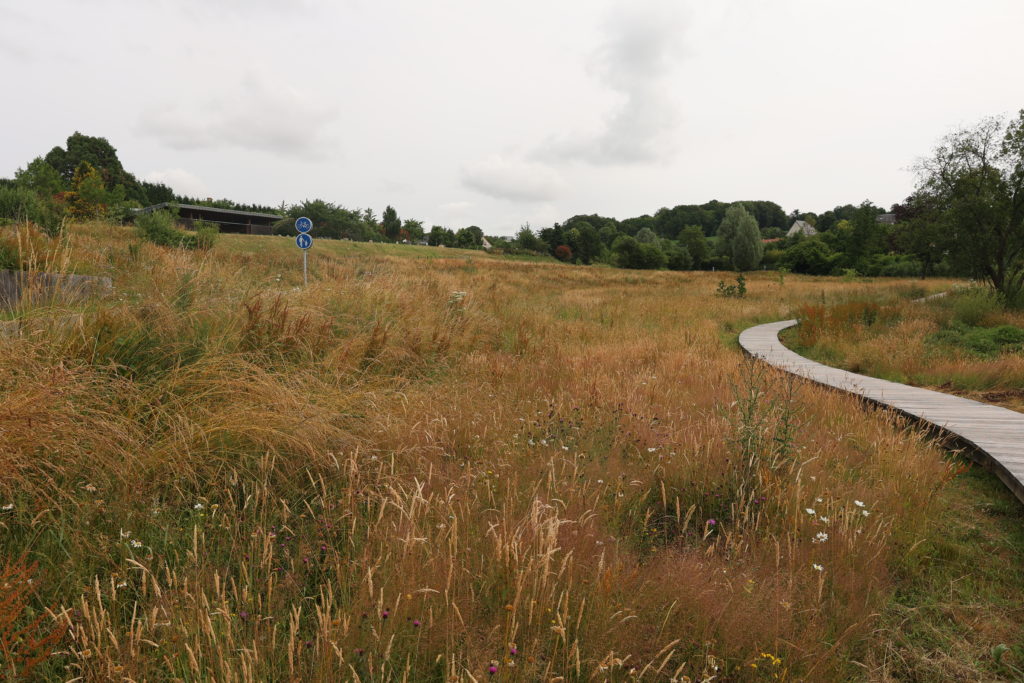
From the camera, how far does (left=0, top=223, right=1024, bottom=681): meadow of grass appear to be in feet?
5.59

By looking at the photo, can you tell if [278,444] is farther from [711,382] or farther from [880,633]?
[711,382]

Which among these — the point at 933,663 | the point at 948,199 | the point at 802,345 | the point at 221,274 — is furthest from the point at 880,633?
the point at 948,199

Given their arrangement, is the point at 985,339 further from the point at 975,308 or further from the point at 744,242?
the point at 744,242

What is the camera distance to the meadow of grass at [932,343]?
24.0 ft

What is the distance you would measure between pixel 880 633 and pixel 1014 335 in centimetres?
1148

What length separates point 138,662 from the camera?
60.5 inches

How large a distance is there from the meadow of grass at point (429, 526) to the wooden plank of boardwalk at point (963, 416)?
0.36m

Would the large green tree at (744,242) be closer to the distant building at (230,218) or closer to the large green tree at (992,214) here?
the large green tree at (992,214)

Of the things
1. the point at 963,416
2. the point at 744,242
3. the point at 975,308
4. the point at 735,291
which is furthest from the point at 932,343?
the point at 744,242

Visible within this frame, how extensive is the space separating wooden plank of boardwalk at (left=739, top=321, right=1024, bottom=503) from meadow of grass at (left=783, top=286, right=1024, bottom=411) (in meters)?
1.11

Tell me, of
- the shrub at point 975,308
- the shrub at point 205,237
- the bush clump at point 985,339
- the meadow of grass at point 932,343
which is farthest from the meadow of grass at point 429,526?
the shrub at point 975,308

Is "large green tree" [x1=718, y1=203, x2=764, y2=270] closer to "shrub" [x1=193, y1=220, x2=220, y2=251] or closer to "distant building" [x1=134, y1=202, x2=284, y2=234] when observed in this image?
"shrub" [x1=193, y1=220, x2=220, y2=251]

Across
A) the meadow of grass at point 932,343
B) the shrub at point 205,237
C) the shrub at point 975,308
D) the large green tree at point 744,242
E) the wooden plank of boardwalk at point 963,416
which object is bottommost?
the wooden plank of boardwalk at point 963,416

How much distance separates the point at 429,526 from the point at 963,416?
19.4ft
